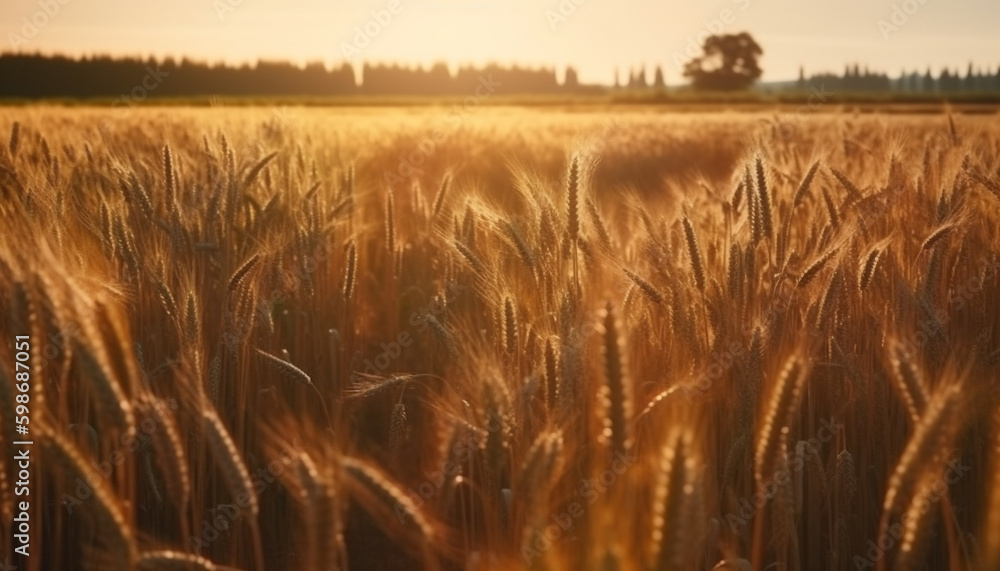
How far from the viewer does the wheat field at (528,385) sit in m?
1.26

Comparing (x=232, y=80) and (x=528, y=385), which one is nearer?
(x=528, y=385)

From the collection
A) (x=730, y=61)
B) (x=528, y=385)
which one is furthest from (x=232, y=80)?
(x=528, y=385)

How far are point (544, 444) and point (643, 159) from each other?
33.3 feet

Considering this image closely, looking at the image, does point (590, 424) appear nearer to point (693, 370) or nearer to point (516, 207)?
point (693, 370)

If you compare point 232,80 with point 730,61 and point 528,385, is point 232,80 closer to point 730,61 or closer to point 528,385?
point 730,61

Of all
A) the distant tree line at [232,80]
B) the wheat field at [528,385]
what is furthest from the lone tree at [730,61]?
the wheat field at [528,385]

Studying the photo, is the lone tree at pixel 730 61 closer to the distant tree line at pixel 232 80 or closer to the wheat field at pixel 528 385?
the distant tree line at pixel 232 80

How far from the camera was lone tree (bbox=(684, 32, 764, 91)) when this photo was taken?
58.9m

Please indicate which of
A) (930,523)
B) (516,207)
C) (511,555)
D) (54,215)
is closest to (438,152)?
(516,207)

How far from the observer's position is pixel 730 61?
59.4 metres

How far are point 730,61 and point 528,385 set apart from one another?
61.8m

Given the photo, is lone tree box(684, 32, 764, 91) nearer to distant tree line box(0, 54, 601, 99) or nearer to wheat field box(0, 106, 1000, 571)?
distant tree line box(0, 54, 601, 99)

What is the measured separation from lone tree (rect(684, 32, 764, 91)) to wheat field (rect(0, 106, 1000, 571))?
58135 millimetres

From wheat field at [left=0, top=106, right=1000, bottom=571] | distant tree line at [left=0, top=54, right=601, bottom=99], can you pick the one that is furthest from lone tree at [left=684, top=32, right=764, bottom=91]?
wheat field at [left=0, top=106, right=1000, bottom=571]
